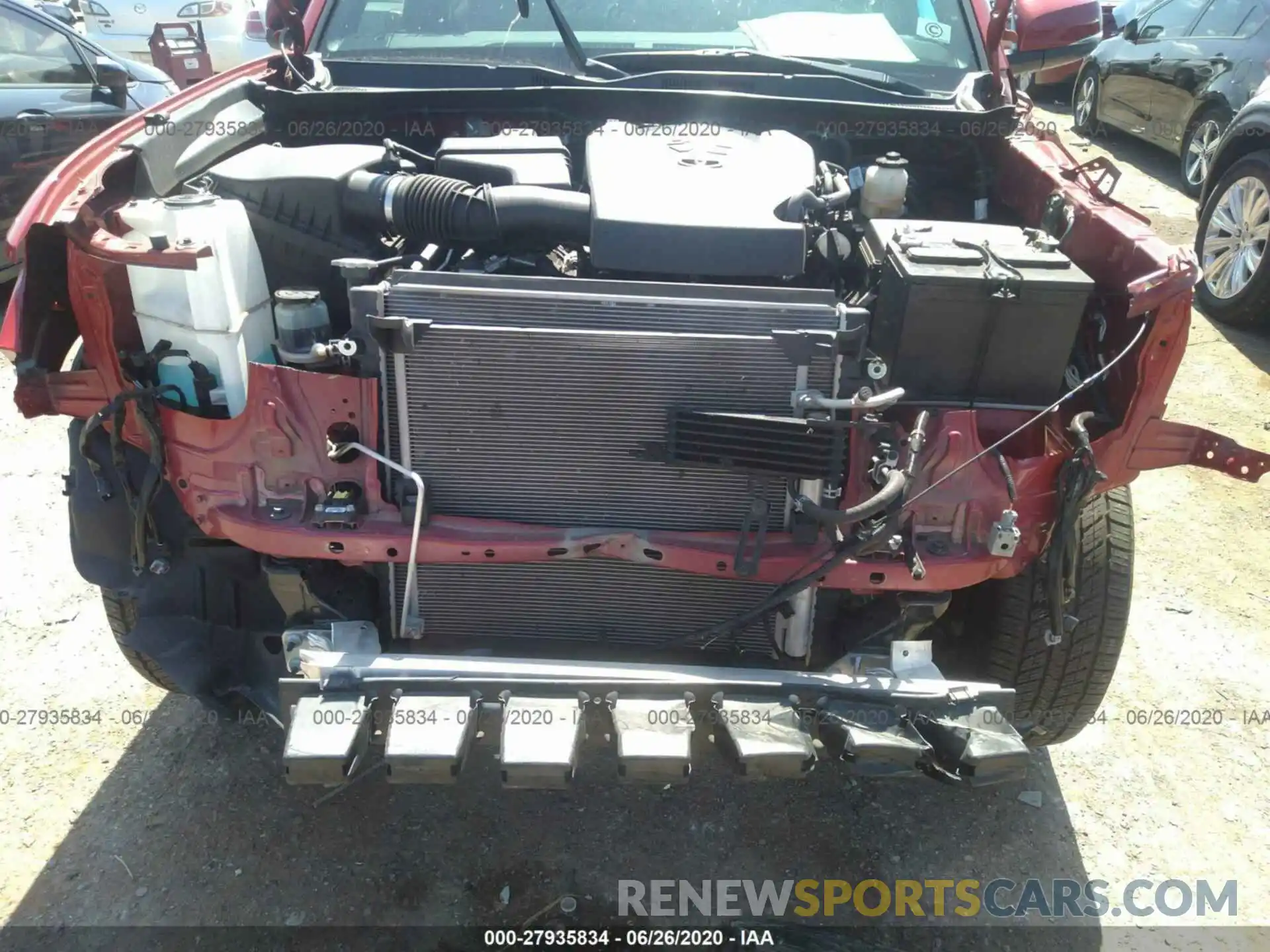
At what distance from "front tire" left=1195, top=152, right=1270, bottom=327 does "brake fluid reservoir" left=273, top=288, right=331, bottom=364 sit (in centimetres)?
536

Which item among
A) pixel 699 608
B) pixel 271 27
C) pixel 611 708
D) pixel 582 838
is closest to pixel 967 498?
pixel 699 608

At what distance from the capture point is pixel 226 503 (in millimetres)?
1982

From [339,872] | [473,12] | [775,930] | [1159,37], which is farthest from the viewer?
[1159,37]

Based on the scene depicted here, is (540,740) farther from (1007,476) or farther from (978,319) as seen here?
(978,319)

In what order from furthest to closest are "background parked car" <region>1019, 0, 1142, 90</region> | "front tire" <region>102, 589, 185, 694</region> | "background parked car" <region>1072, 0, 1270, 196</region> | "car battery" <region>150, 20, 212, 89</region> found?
"background parked car" <region>1019, 0, 1142, 90</region> → "background parked car" <region>1072, 0, 1270, 196</region> → "car battery" <region>150, 20, 212, 89</region> → "front tire" <region>102, 589, 185, 694</region>

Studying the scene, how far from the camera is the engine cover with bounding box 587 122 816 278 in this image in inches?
80.5

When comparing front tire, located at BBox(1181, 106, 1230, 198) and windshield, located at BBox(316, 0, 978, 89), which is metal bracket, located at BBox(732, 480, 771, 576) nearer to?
windshield, located at BBox(316, 0, 978, 89)

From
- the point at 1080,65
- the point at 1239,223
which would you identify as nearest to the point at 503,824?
the point at 1239,223

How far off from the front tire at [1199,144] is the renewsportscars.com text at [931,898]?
6172 millimetres

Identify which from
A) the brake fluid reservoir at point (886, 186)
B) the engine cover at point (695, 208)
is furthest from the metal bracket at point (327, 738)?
the brake fluid reservoir at point (886, 186)

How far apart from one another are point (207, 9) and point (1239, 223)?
9132mm

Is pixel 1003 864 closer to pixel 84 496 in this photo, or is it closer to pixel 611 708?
pixel 611 708

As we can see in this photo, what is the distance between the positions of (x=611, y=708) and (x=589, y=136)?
1.56 metres

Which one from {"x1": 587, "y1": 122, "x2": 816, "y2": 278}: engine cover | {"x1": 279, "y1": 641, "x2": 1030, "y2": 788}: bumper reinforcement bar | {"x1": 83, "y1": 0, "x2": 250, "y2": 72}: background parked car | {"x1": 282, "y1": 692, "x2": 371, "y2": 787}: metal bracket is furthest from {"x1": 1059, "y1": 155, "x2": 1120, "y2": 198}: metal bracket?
{"x1": 83, "y1": 0, "x2": 250, "y2": 72}: background parked car
